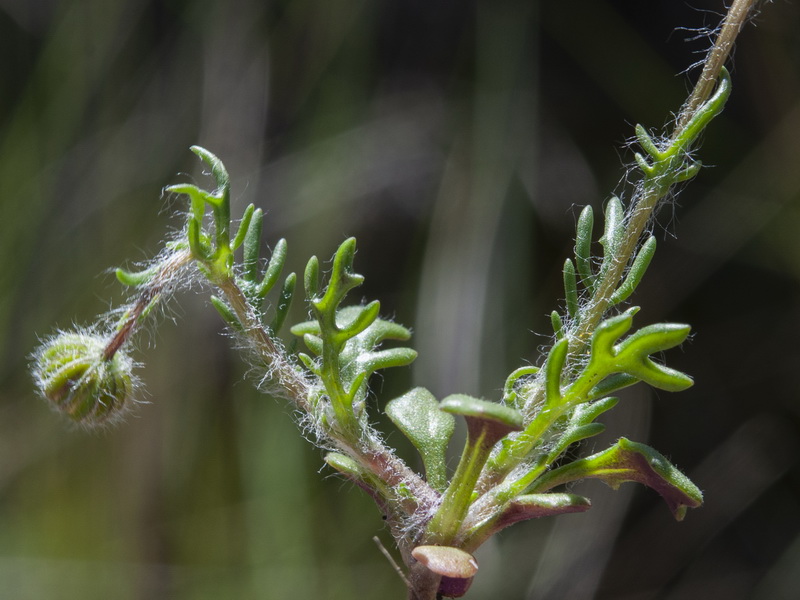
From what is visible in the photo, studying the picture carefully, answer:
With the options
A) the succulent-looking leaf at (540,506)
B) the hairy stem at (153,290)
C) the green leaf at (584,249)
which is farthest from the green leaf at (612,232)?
the hairy stem at (153,290)

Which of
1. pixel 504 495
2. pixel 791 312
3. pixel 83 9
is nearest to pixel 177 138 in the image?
pixel 83 9

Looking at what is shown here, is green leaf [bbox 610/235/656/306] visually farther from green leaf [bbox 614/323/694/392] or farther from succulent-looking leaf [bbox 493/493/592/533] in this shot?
succulent-looking leaf [bbox 493/493/592/533]

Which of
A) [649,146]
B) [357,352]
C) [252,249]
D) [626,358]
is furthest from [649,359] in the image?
[252,249]

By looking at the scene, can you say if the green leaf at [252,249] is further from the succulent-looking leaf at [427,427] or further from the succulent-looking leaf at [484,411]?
the succulent-looking leaf at [484,411]

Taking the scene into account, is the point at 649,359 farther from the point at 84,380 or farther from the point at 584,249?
the point at 84,380

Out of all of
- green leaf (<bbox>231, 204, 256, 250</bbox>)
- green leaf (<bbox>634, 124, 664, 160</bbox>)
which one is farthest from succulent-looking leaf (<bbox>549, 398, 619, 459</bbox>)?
green leaf (<bbox>231, 204, 256, 250</bbox>)

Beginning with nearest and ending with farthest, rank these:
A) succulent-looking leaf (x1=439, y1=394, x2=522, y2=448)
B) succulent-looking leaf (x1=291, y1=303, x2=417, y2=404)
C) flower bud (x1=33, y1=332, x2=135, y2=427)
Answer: succulent-looking leaf (x1=439, y1=394, x2=522, y2=448), succulent-looking leaf (x1=291, y1=303, x2=417, y2=404), flower bud (x1=33, y1=332, x2=135, y2=427)
